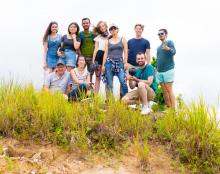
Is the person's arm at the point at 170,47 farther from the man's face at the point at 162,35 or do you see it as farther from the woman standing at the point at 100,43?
the woman standing at the point at 100,43

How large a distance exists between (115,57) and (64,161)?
9.93 feet

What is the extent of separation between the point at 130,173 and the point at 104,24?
394cm

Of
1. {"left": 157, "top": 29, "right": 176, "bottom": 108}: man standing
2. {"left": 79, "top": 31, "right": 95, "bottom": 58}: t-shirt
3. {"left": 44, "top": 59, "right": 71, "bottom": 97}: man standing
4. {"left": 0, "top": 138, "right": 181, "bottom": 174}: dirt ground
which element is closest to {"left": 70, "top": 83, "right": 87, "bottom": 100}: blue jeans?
{"left": 44, "top": 59, "right": 71, "bottom": 97}: man standing

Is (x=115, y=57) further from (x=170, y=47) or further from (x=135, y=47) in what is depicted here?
(x=170, y=47)

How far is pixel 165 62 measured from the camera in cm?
948

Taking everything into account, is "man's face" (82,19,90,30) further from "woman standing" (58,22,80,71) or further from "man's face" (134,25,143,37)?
"man's face" (134,25,143,37)

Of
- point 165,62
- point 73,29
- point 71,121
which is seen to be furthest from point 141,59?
point 71,121

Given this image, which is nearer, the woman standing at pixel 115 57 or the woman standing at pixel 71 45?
the woman standing at pixel 115 57

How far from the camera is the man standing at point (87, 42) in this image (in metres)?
9.70

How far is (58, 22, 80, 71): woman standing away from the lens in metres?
9.52

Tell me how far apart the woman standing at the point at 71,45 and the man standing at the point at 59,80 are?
1.03ft

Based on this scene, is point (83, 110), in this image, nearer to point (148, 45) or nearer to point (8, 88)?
point (8, 88)

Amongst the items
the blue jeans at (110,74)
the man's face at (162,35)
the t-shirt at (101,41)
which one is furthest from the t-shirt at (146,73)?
the t-shirt at (101,41)

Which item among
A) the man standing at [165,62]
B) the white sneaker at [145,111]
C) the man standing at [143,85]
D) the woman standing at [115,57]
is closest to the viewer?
the white sneaker at [145,111]
